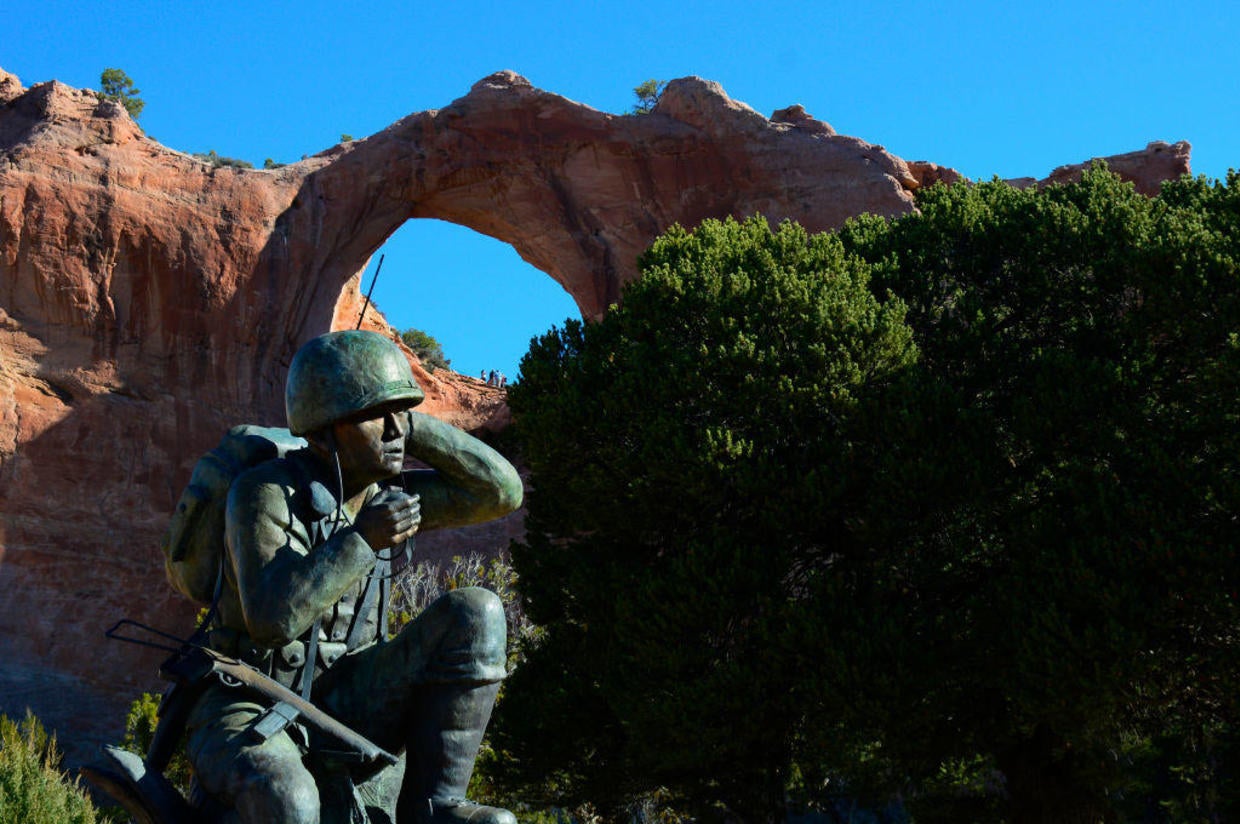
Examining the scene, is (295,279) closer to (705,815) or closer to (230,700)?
(705,815)

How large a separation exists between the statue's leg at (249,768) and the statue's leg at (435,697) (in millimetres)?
264

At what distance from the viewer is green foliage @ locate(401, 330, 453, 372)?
3378cm

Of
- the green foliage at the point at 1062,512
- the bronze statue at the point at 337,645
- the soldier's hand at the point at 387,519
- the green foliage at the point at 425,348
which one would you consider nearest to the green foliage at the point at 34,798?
the bronze statue at the point at 337,645

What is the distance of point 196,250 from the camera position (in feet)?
81.6

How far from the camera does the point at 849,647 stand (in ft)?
41.5

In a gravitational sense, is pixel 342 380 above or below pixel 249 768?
above

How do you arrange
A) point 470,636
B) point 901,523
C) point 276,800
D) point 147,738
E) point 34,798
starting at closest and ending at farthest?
point 276,800
point 470,636
point 34,798
point 901,523
point 147,738

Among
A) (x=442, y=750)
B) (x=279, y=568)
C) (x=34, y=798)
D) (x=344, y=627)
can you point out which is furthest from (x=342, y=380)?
(x=34, y=798)

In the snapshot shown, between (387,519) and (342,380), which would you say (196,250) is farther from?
(387,519)

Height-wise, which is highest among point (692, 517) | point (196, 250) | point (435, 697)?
point (196, 250)

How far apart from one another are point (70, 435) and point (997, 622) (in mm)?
16878

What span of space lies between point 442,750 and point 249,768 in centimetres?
52

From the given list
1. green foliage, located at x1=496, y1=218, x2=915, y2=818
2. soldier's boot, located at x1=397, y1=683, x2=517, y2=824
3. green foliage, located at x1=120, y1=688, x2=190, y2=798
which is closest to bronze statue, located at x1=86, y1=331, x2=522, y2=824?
soldier's boot, located at x1=397, y1=683, x2=517, y2=824

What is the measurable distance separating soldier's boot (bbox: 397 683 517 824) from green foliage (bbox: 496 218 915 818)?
936cm
